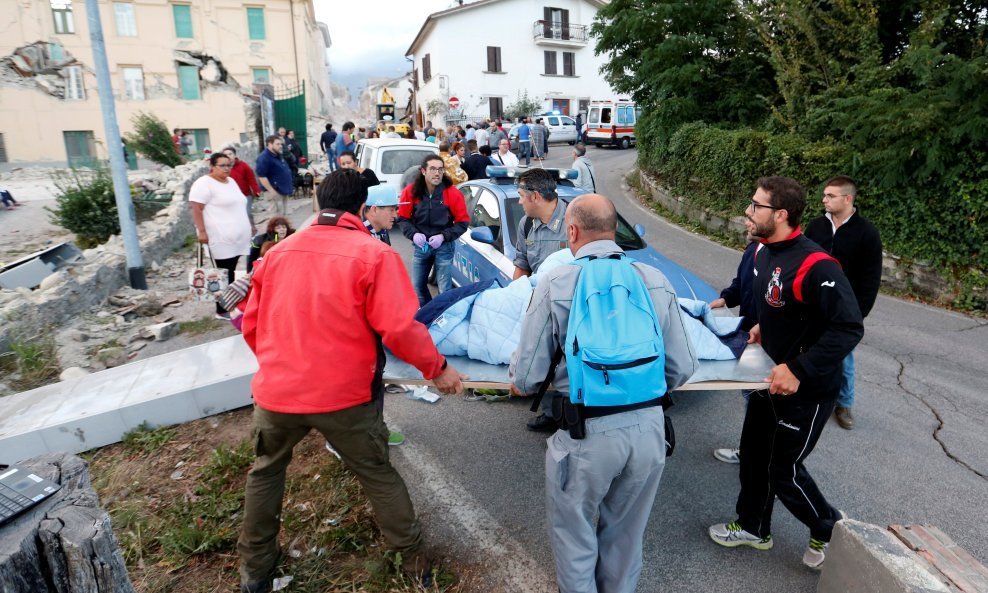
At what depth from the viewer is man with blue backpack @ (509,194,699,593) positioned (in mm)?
2150

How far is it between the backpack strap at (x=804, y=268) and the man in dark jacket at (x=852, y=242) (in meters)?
1.50

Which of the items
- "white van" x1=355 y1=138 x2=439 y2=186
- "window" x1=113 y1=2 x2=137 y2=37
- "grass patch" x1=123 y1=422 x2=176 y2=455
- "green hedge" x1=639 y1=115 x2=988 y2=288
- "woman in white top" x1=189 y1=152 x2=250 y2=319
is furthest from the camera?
"window" x1=113 y1=2 x2=137 y2=37


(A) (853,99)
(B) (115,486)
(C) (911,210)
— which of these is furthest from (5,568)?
(A) (853,99)

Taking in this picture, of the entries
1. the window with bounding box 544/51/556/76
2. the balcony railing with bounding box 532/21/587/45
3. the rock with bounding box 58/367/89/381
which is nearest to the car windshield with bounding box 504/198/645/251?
the rock with bounding box 58/367/89/381

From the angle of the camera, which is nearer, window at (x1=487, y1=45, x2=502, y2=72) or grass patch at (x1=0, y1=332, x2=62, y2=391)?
grass patch at (x1=0, y1=332, x2=62, y2=391)

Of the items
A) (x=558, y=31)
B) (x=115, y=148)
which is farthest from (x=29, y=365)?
(x=558, y=31)

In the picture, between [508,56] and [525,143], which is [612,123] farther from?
[508,56]

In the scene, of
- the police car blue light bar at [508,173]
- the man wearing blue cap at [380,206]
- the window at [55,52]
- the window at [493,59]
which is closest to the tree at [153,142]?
the window at [55,52]

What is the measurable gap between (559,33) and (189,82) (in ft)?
79.6

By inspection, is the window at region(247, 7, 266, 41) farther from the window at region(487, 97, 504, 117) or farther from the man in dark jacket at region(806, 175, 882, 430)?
the man in dark jacket at region(806, 175, 882, 430)

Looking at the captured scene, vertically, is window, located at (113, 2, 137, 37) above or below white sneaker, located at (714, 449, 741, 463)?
above

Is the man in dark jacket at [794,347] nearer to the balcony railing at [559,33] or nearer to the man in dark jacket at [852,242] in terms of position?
the man in dark jacket at [852,242]

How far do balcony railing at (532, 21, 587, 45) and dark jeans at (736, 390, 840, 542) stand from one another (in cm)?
4014

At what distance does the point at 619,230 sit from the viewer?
596 cm
